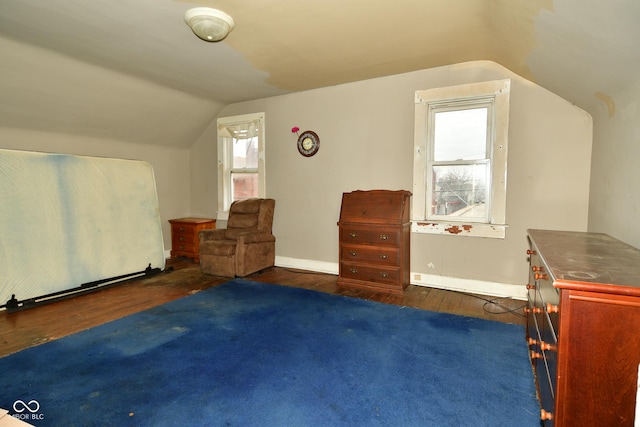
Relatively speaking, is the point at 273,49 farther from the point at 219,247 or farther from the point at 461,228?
the point at 461,228

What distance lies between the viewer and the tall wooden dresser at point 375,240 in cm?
338

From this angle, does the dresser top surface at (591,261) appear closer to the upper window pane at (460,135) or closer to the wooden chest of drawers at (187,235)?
the upper window pane at (460,135)

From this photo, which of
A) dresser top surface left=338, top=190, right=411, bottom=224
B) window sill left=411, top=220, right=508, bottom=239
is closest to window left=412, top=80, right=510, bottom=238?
window sill left=411, top=220, right=508, bottom=239

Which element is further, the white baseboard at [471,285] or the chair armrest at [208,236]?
the chair armrest at [208,236]

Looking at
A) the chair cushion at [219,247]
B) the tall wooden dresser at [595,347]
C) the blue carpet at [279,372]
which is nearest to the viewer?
the tall wooden dresser at [595,347]

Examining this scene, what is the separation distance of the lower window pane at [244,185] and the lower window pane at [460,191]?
2765 mm

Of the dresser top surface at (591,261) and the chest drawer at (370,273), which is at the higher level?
the dresser top surface at (591,261)

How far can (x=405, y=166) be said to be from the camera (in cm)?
373

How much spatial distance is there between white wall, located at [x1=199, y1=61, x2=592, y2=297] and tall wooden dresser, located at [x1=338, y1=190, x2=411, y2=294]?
1.17 feet

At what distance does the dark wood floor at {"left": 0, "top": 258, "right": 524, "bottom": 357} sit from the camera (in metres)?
2.52

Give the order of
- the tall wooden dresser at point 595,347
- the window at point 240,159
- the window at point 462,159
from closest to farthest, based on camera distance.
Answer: the tall wooden dresser at point 595,347 → the window at point 462,159 → the window at point 240,159

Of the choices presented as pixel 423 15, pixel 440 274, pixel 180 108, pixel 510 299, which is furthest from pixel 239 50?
pixel 510 299

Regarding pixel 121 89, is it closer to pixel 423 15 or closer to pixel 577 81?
pixel 423 15

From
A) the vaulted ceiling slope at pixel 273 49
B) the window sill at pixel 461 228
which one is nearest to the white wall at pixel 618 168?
the vaulted ceiling slope at pixel 273 49
